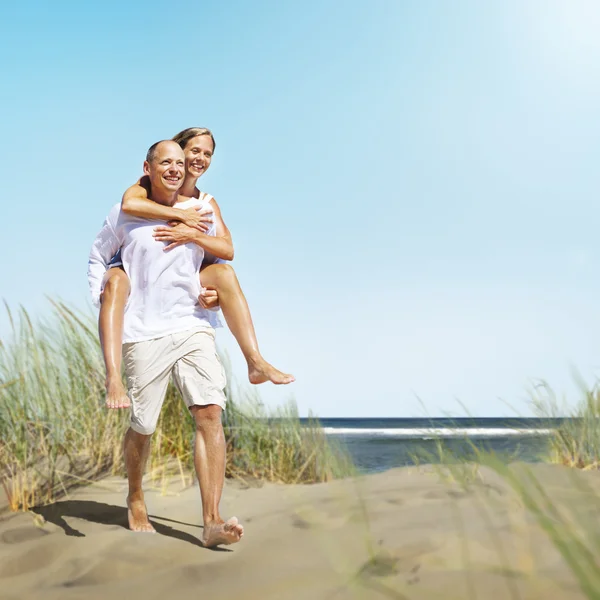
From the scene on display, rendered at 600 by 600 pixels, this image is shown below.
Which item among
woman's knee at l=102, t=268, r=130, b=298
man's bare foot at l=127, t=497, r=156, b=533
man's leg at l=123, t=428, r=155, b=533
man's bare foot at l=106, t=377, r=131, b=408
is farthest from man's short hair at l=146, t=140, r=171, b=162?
man's bare foot at l=127, t=497, r=156, b=533

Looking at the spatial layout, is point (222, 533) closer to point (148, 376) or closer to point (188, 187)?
point (148, 376)

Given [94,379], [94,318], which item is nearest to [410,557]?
[94,379]

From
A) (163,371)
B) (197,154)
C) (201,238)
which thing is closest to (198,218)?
(201,238)

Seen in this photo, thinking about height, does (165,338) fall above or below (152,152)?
below

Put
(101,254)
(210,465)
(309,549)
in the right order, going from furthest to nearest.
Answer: (101,254) → (210,465) → (309,549)

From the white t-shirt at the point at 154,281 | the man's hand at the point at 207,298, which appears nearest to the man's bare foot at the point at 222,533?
the white t-shirt at the point at 154,281

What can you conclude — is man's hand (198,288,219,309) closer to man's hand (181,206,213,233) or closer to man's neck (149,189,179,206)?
man's hand (181,206,213,233)

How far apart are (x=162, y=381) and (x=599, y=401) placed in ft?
11.2

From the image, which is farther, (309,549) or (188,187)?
(188,187)

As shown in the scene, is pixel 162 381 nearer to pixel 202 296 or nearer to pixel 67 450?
pixel 202 296

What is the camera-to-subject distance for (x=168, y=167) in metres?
3.60

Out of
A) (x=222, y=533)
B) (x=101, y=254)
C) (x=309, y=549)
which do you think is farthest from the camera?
(x=101, y=254)

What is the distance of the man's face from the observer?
11.8ft

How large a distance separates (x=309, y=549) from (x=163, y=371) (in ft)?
3.67
